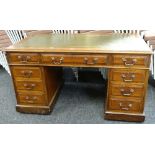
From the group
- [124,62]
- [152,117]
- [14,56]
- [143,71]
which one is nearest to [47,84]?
[14,56]

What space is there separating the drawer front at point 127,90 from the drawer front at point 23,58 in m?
0.66

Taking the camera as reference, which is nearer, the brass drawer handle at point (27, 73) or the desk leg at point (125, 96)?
the desk leg at point (125, 96)

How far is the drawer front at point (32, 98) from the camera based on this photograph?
1762 millimetres

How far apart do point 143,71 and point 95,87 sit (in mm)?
894

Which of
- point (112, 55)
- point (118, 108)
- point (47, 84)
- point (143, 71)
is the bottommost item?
point (118, 108)

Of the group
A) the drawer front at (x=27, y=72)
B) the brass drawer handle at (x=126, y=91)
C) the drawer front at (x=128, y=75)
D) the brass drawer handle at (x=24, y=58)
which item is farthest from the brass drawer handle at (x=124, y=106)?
the brass drawer handle at (x=24, y=58)

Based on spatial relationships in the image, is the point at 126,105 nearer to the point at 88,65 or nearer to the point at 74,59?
the point at 88,65

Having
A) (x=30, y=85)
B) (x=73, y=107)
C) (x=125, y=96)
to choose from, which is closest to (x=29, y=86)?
(x=30, y=85)

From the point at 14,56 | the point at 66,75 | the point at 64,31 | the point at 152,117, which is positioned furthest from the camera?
the point at 66,75

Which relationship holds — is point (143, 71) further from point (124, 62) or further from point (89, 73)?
point (89, 73)

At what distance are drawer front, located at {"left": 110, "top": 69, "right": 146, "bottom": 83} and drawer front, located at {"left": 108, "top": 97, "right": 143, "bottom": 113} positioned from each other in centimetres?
19

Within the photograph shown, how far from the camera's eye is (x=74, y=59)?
1.52 meters

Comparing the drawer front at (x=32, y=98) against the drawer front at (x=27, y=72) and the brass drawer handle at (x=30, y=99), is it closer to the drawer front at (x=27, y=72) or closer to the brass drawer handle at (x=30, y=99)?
the brass drawer handle at (x=30, y=99)

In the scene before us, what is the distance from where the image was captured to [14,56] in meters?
1.59
